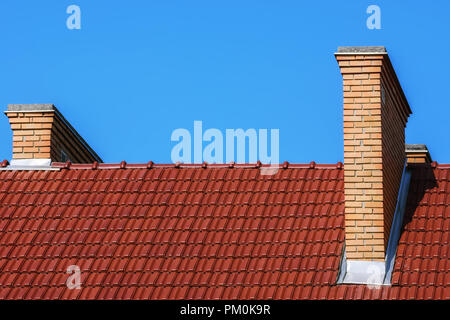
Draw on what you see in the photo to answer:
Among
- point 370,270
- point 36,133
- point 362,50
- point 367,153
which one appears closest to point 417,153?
point 362,50

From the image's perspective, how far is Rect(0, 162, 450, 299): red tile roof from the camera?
13703 mm

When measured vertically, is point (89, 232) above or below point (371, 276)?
above

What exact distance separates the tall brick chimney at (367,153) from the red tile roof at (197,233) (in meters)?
0.36

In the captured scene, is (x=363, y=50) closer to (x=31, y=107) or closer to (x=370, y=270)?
(x=370, y=270)

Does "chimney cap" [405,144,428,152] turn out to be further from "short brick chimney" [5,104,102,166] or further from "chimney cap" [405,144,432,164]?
"short brick chimney" [5,104,102,166]

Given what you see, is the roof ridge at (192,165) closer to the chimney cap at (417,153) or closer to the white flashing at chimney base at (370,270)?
the white flashing at chimney base at (370,270)

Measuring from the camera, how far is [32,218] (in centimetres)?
1564

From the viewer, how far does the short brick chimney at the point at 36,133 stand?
1755 cm

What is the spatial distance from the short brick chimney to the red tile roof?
0.67 meters

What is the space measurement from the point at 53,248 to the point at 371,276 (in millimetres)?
4515

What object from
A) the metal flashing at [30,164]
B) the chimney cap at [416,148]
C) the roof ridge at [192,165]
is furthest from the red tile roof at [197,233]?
the chimney cap at [416,148]
